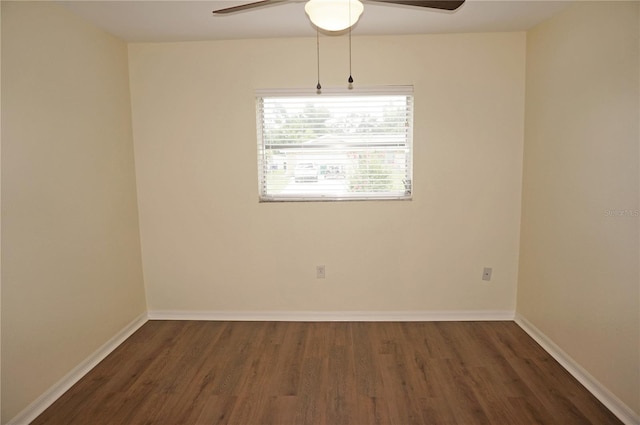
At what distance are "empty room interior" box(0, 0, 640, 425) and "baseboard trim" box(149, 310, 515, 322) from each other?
1 centimetres

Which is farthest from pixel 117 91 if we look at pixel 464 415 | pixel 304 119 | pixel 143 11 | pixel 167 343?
pixel 464 415

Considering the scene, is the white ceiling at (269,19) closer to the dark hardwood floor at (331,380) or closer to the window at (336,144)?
A: the window at (336,144)

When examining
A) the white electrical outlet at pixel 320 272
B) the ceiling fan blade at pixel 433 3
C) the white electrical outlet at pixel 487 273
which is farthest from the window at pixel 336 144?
the ceiling fan blade at pixel 433 3

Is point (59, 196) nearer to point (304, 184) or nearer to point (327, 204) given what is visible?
point (304, 184)

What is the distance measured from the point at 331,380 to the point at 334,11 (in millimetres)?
2113

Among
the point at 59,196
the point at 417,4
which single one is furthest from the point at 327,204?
the point at 59,196

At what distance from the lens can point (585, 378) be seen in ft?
7.51

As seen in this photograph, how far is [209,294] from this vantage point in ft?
10.9

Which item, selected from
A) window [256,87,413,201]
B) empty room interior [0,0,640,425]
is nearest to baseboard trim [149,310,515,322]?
empty room interior [0,0,640,425]

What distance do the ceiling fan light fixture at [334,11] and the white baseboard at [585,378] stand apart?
8.09 ft

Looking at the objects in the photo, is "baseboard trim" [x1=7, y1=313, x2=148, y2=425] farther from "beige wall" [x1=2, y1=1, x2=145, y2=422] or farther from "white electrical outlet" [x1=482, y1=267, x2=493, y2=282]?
"white electrical outlet" [x1=482, y1=267, x2=493, y2=282]

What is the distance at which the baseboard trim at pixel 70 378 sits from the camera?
2.04 meters

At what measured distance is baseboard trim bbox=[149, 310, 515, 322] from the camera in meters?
3.23

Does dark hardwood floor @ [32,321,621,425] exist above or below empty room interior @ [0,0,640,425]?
below
